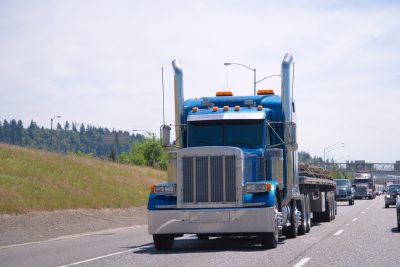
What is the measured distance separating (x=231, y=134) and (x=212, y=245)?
294cm

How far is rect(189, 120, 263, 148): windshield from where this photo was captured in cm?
1823

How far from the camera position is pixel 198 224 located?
55.0 feet

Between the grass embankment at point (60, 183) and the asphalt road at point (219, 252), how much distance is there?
12.8 metres

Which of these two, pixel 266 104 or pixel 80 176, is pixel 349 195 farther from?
pixel 266 104

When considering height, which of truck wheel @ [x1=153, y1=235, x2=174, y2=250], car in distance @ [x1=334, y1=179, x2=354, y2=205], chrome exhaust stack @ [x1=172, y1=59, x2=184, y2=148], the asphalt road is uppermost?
chrome exhaust stack @ [x1=172, y1=59, x2=184, y2=148]

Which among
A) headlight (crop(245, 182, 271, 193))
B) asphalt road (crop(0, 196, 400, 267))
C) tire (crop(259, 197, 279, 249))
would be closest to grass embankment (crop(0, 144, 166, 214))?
asphalt road (crop(0, 196, 400, 267))

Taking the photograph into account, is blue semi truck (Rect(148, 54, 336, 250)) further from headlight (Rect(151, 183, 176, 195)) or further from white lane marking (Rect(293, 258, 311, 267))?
white lane marking (Rect(293, 258, 311, 267))

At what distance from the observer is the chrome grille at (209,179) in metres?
16.7

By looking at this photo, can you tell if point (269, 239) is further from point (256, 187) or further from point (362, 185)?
point (362, 185)

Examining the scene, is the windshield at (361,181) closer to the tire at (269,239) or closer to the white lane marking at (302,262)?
the tire at (269,239)

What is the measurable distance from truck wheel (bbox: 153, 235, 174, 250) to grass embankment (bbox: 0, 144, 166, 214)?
15.3 m

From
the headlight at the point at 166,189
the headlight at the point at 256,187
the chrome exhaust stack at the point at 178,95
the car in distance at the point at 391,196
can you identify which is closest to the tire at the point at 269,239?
the headlight at the point at 256,187

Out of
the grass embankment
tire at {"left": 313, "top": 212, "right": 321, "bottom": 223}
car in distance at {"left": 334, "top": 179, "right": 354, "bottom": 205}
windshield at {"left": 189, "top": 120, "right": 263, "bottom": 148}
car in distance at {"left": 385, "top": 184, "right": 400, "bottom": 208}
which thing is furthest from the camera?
car in distance at {"left": 334, "top": 179, "right": 354, "bottom": 205}

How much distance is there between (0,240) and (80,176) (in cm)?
2811
